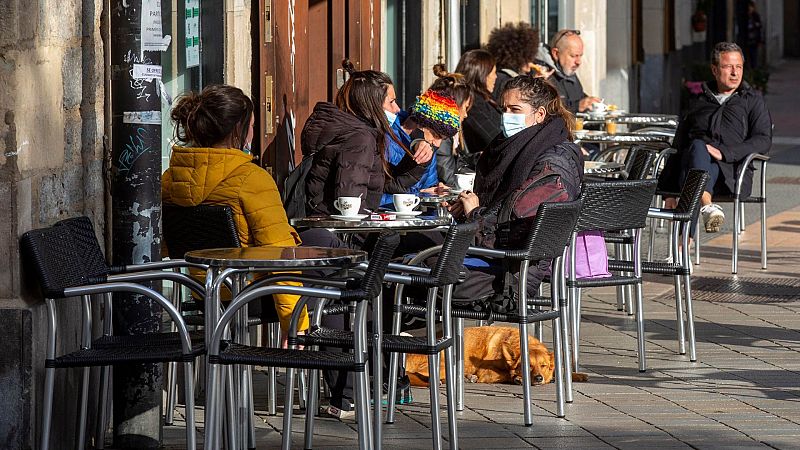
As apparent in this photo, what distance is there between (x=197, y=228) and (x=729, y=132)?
232 inches

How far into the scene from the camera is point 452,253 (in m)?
6.01

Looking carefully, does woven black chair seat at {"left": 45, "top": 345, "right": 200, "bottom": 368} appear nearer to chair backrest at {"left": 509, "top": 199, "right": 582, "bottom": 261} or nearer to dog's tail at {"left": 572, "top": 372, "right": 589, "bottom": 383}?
chair backrest at {"left": 509, "top": 199, "right": 582, "bottom": 261}

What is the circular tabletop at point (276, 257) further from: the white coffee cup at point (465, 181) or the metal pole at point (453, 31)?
the metal pole at point (453, 31)

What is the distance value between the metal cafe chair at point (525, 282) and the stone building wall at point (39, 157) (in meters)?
1.38

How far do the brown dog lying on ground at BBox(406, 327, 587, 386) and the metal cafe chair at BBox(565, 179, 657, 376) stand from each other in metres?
0.27

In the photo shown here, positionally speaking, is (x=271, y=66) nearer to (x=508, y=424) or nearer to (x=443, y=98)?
(x=443, y=98)

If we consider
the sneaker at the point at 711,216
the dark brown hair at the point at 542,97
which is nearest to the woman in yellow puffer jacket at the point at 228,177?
the dark brown hair at the point at 542,97

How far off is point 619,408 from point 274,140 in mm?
3151

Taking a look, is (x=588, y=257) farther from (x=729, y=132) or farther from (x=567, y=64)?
(x=567, y=64)

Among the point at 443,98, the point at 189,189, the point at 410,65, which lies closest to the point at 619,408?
the point at 189,189

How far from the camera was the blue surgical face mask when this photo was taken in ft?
24.9

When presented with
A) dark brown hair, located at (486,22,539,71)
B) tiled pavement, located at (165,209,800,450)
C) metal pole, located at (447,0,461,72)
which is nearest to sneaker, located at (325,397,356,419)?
tiled pavement, located at (165,209,800,450)

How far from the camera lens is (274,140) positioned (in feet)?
30.9

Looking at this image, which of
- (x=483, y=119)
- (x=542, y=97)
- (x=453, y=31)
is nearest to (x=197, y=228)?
(x=542, y=97)
